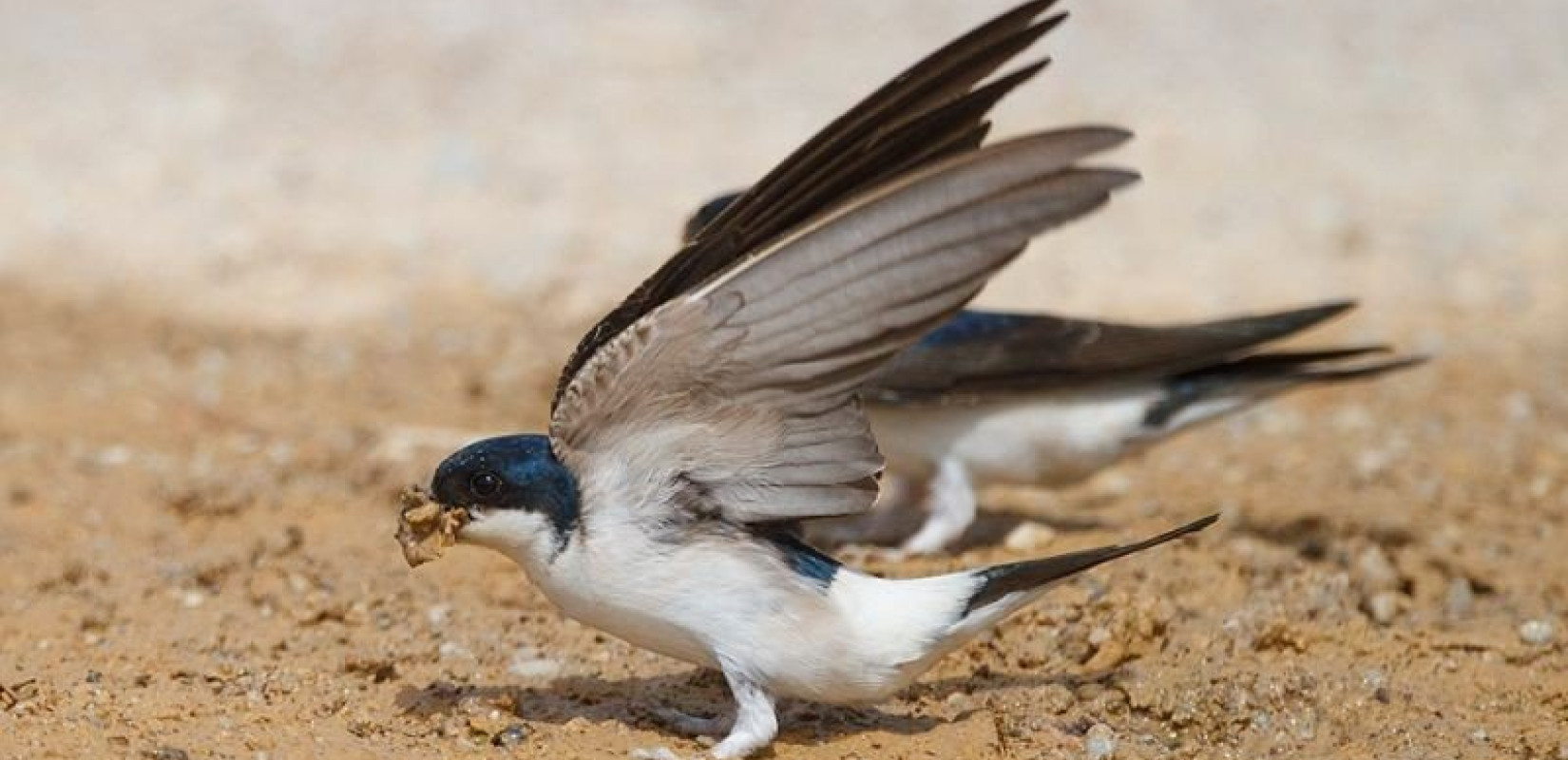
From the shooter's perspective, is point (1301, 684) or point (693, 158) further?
point (693, 158)

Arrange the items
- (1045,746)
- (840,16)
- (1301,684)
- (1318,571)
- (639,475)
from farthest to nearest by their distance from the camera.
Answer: (840,16) → (1318,571) → (1301,684) → (1045,746) → (639,475)

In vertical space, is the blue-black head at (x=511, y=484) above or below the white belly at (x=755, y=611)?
above

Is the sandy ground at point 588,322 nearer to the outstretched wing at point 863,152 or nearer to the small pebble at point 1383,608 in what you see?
the small pebble at point 1383,608

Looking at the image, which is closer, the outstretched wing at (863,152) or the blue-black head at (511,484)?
the outstretched wing at (863,152)

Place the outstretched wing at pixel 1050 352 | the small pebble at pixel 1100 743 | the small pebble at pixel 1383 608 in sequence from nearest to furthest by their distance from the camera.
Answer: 1. the small pebble at pixel 1100 743
2. the small pebble at pixel 1383 608
3. the outstretched wing at pixel 1050 352

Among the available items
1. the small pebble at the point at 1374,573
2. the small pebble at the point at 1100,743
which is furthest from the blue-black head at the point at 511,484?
the small pebble at the point at 1374,573

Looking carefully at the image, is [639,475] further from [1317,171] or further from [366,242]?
[1317,171]

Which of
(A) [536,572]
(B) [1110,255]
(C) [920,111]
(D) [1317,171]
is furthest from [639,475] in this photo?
(D) [1317,171]

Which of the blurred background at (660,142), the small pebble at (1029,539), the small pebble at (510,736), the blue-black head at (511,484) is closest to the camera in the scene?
the blue-black head at (511,484)
